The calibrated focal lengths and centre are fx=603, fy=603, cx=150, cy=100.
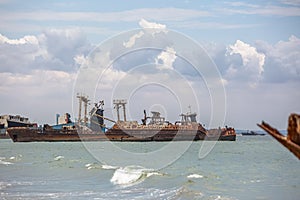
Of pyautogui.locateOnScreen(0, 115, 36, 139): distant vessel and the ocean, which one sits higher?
pyautogui.locateOnScreen(0, 115, 36, 139): distant vessel

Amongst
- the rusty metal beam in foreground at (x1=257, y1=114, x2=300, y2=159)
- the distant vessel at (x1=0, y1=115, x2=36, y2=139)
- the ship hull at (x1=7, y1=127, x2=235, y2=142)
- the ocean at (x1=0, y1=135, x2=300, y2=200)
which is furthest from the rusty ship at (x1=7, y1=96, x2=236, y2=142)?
the rusty metal beam in foreground at (x1=257, y1=114, x2=300, y2=159)

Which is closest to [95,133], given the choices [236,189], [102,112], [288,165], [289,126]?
[102,112]

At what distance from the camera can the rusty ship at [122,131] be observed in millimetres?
86438

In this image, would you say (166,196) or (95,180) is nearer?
(166,196)

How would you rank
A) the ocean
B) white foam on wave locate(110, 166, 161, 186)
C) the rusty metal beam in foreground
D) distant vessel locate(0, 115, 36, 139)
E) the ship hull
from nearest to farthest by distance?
the rusty metal beam in foreground < the ocean < white foam on wave locate(110, 166, 161, 186) < the ship hull < distant vessel locate(0, 115, 36, 139)

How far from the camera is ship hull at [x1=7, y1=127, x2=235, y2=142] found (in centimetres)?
8581

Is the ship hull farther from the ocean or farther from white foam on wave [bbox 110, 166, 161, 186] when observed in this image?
white foam on wave [bbox 110, 166, 161, 186]

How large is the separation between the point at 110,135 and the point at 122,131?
72.2 inches

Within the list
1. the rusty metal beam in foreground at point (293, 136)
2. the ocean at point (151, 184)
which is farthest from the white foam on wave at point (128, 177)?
the rusty metal beam in foreground at point (293, 136)

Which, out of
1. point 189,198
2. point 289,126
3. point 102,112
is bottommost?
point 189,198

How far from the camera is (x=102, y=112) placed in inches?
3792

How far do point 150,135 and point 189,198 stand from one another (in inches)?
2547

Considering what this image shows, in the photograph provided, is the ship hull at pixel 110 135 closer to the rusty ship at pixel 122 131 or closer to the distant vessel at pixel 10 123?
the rusty ship at pixel 122 131

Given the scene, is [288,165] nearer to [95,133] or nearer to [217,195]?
[217,195]
